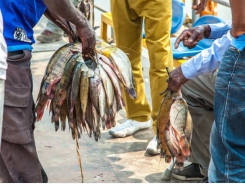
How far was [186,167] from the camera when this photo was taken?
4.62m

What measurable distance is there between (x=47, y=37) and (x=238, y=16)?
5241 millimetres

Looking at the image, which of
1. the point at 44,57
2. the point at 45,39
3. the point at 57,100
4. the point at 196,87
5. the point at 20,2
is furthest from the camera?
the point at 45,39

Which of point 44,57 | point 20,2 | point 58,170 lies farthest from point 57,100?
point 44,57

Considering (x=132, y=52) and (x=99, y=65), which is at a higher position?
(x=99, y=65)

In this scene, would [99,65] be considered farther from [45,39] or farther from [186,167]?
[45,39]

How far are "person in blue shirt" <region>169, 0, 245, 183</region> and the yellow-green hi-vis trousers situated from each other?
1.54 meters

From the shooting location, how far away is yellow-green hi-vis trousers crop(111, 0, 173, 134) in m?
5.02

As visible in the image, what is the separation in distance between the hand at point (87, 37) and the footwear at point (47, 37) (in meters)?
4.54

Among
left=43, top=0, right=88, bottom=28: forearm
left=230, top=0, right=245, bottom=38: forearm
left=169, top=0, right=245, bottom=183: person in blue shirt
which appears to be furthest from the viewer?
left=43, top=0, right=88, bottom=28: forearm

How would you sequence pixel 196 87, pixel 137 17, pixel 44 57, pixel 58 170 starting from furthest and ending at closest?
pixel 44 57 < pixel 137 17 < pixel 58 170 < pixel 196 87

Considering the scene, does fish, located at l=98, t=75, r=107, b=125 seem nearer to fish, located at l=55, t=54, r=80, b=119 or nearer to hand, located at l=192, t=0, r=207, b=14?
fish, located at l=55, t=54, r=80, b=119

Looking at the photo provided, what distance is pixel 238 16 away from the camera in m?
3.13

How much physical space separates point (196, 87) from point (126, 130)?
112 centimetres

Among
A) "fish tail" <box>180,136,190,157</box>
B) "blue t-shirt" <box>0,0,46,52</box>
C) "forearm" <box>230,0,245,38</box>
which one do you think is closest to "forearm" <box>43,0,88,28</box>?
"blue t-shirt" <box>0,0,46,52</box>
